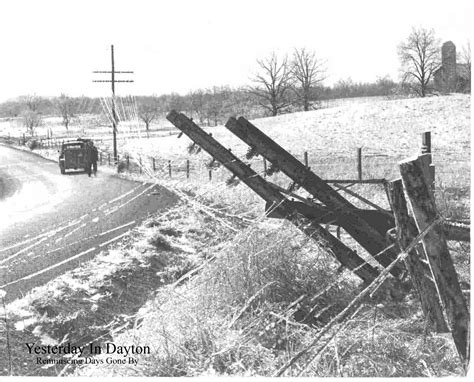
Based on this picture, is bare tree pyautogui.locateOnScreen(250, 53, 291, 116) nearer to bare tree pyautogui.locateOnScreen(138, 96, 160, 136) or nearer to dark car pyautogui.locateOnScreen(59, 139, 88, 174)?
bare tree pyautogui.locateOnScreen(138, 96, 160, 136)

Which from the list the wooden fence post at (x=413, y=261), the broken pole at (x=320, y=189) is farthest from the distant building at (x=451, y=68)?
the wooden fence post at (x=413, y=261)

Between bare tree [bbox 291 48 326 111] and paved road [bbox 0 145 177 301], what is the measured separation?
4201mm

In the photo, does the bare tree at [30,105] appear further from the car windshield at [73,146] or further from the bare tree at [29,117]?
the car windshield at [73,146]

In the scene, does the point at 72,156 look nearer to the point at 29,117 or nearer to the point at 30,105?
the point at 29,117

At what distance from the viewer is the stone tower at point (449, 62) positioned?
594 cm

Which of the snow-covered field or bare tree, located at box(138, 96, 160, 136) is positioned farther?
the snow-covered field

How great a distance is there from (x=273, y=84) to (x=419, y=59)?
362 centimetres

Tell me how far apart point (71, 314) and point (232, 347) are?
285 cm

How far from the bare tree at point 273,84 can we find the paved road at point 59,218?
346 cm

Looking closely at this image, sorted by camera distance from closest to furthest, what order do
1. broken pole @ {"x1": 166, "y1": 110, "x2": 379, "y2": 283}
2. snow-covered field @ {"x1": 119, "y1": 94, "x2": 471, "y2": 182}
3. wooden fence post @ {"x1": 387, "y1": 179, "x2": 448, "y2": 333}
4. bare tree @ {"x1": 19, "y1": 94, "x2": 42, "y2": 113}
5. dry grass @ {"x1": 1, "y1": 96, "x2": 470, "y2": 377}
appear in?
1. wooden fence post @ {"x1": 387, "y1": 179, "x2": 448, "y2": 333}
2. dry grass @ {"x1": 1, "y1": 96, "x2": 470, "y2": 377}
3. broken pole @ {"x1": 166, "y1": 110, "x2": 379, "y2": 283}
4. bare tree @ {"x1": 19, "y1": 94, "x2": 42, "y2": 113}
5. snow-covered field @ {"x1": 119, "y1": 94, "x2": 471, "y2": 182}

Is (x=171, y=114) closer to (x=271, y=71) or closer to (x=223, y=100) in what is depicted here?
(x=223, y=100)

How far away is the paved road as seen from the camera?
7838 mm

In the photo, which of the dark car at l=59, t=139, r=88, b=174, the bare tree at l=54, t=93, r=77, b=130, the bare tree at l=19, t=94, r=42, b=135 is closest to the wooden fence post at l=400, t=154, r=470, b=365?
the bare tree at l=19, t=94, r=42, b=135

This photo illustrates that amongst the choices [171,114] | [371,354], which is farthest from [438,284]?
[171,114]
